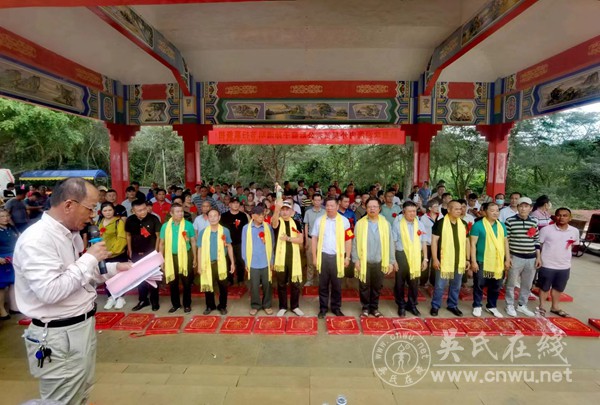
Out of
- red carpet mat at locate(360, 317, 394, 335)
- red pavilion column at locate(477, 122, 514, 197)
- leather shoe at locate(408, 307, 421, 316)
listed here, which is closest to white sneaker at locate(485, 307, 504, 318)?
leather shoe at locate(408, 307, 421, 316)

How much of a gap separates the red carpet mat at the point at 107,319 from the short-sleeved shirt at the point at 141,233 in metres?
0.83

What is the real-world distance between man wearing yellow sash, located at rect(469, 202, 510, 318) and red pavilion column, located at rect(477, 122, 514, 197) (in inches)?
233

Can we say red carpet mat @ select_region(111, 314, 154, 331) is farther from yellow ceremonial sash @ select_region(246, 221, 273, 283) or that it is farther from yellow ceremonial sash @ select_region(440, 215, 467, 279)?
yellow ceremonial sash @ select_region(440, 215, 467, 279)

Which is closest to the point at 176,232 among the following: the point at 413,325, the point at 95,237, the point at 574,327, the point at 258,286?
the point at 258,286

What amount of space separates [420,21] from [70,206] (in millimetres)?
7484

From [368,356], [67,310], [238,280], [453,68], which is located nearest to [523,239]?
[368,356]

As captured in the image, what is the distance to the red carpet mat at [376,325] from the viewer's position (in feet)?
12.5

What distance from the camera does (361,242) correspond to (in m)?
4.18

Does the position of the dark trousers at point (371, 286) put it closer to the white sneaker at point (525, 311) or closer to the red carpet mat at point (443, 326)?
the red carpet mat at point (443, 326)

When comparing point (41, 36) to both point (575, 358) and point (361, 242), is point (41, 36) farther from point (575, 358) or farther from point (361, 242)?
point (575, 358)

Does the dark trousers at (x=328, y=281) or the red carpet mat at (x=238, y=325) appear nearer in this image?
the red carpet mat at (x=238, y=325)

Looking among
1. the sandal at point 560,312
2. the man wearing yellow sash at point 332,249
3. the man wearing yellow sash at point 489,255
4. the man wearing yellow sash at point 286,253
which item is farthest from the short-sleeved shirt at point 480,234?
the man wearing yellow sash at point 286,253

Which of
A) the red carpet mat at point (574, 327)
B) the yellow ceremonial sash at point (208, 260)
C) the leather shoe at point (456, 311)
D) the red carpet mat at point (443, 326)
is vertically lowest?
the red carpet mat at point (574, 327)

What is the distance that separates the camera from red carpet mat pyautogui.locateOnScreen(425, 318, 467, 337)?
3.81 meters
